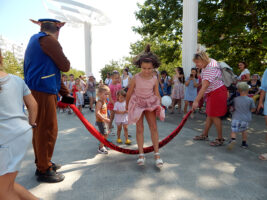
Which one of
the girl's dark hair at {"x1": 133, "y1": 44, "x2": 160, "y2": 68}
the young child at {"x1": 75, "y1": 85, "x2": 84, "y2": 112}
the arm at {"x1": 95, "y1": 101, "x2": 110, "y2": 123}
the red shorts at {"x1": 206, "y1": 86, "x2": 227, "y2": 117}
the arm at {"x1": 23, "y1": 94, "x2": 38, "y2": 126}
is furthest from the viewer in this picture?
the young child at {"x1": 75, "y1": 85, "x2": 84, "y2": 112}

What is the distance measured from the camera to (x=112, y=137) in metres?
4.71

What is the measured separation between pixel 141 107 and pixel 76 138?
2.30m

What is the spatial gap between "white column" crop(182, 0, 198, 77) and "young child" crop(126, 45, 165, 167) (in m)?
5.16

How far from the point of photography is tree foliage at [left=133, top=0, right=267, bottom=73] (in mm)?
8048

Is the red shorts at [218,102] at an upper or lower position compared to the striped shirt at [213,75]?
lower

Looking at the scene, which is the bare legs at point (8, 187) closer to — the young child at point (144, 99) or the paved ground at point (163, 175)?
the paved ground at point (163, 175)

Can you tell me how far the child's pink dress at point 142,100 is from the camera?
3.03m

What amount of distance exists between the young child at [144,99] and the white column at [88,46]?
25.8 m

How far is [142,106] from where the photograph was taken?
3.09 meters

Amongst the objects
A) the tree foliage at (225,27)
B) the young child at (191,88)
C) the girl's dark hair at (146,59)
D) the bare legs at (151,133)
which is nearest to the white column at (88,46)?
the tree foliage at (225,27)

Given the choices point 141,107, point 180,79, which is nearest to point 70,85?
point 180,79

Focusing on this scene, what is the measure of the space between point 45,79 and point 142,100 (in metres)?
1.47

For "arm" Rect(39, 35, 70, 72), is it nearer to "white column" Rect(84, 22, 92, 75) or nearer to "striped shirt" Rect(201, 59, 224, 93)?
"striped shirt" Rect(201, 59, 224, 93)

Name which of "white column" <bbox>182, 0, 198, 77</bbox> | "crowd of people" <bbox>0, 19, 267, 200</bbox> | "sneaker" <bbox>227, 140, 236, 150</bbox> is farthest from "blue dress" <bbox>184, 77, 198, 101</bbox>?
"sneaker" <bbox>227, 140, 236, 150</bbox>
